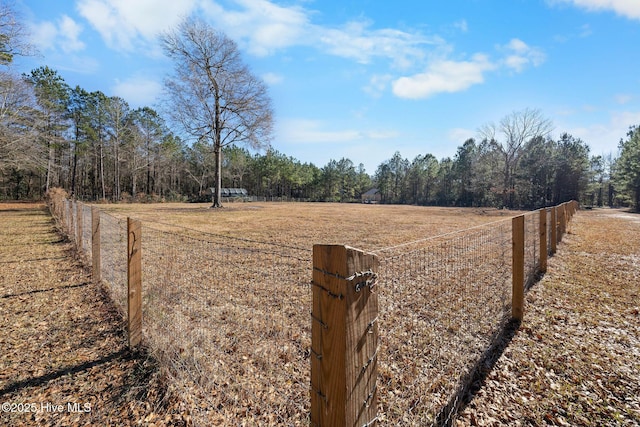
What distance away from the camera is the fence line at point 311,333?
124 centimetres

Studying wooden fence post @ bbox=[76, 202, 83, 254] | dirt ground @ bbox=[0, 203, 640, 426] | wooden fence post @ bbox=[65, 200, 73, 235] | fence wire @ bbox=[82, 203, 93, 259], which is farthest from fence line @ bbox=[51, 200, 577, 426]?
wooden fence post @ bbox=[65, 200, 73, 235]

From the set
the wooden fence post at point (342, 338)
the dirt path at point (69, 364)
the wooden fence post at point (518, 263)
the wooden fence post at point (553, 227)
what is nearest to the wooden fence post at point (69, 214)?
the dirt path at point (69, 364)

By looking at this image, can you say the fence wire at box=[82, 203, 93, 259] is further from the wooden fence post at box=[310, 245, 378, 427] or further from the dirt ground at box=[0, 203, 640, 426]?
the wooden fence post at box=[310, 245, 378, 427]

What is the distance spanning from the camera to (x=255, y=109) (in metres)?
21.1

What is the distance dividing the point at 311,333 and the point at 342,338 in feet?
0.56

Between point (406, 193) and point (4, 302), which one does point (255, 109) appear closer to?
point (4, 302)

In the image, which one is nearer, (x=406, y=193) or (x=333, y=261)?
(x=333, y=261)

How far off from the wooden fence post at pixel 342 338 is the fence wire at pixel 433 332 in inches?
37.1

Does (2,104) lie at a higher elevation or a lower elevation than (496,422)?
higher

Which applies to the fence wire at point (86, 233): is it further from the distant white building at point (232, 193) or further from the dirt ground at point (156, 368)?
the distant white building at point (232, 193)

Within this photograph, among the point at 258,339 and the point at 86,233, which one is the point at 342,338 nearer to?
the point at 258,339

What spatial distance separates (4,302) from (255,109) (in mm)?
19163

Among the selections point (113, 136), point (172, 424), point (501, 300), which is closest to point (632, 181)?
point (501, 300)

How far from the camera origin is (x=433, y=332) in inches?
135
